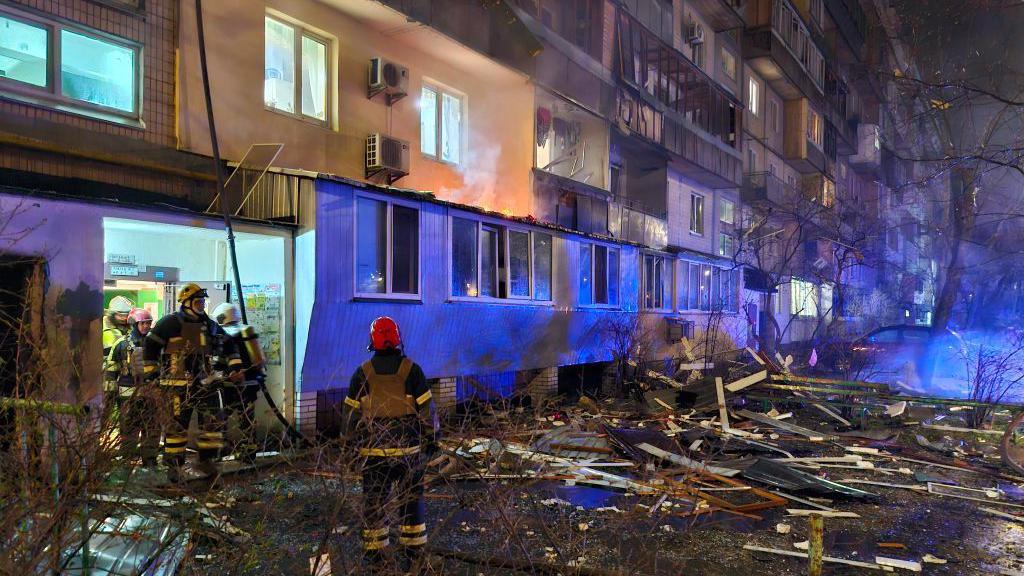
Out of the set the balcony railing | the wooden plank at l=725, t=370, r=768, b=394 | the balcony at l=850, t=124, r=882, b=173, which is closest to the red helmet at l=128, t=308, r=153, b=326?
the wooden plank at l=725, t=370, r=768, b=394

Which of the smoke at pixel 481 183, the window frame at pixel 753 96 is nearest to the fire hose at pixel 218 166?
the smoke at pixel 481 183

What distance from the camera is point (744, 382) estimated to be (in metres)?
13.5

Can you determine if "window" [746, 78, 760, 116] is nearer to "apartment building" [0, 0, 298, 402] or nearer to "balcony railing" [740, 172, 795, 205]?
"balcony railing" [740, 172, 795, 205]

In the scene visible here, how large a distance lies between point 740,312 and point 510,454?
19.5 metres

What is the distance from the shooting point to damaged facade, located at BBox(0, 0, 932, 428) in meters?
8.13

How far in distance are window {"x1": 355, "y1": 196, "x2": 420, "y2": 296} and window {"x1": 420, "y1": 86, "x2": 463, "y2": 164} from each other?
10.7ft

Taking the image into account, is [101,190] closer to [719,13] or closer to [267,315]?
[267,315]

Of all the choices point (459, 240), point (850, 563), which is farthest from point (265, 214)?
point (850, 563)

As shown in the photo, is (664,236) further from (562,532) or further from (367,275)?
(562,532)

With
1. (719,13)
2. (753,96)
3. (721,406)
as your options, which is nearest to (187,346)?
(721,406)

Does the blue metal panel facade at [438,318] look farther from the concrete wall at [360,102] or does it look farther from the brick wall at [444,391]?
the concrete wall at [360,102]

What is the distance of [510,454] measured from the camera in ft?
27.4

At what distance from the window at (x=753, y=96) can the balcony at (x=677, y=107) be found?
11.5 feet

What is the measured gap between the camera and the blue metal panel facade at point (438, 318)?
9125 millimetres
